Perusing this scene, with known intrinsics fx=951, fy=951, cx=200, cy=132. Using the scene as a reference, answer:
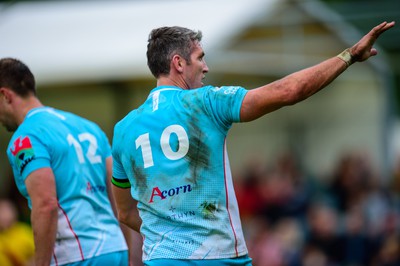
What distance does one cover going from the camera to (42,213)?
6039mm

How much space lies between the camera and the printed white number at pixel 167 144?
17.0 feet

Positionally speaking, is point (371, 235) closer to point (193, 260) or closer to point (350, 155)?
point (350, 155)

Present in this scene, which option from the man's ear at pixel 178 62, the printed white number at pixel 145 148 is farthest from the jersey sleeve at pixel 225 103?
the printed white number at pixel 145 148

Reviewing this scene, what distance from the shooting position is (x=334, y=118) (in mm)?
21484

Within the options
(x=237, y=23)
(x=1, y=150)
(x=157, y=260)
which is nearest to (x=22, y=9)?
(x=1, y=150)

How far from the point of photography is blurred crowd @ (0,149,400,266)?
1136 cm

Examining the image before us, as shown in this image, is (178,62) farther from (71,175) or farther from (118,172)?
(71,175)

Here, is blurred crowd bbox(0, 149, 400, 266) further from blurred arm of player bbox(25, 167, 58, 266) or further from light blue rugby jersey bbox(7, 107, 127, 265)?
blurred arm of player bbox(25, 167, 58, 266)

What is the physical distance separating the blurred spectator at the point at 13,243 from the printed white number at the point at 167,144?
18.3ft

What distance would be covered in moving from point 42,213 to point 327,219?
22.9 feet

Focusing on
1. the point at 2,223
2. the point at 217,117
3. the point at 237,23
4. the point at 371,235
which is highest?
the point at 237,23

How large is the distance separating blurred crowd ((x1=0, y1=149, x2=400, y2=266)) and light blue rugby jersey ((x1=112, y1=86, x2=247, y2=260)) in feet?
18.3

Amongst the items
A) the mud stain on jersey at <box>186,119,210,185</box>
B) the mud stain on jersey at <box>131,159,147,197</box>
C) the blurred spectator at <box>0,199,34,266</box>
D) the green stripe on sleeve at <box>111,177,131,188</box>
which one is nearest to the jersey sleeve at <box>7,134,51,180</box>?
the green stripe on sleeve at <box>111,177,131,188</box>

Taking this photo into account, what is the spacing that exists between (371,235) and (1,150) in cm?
884
